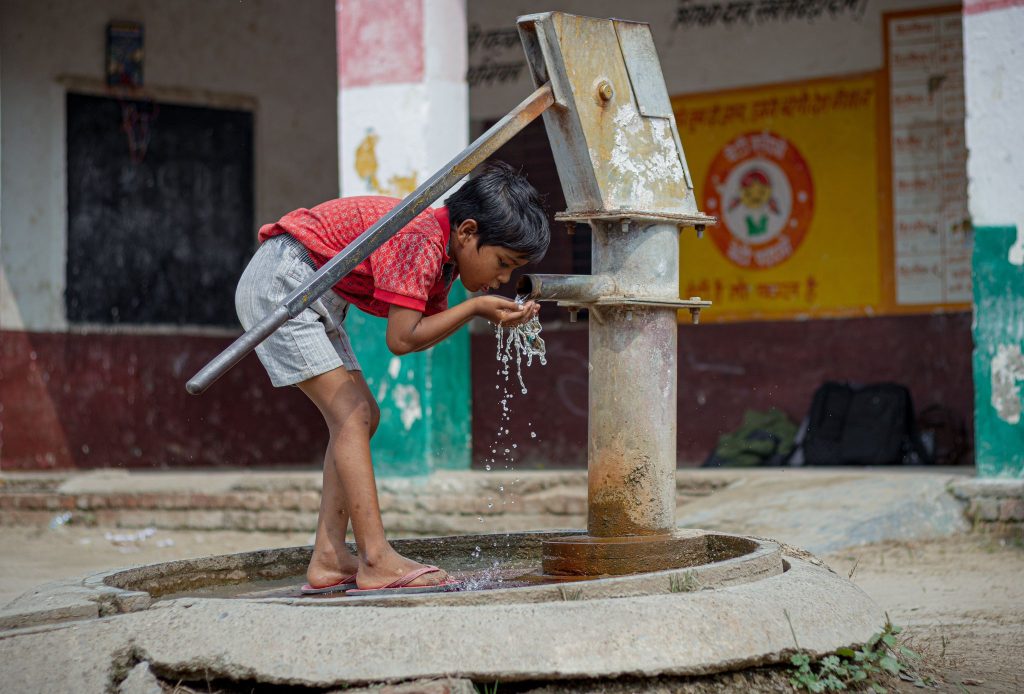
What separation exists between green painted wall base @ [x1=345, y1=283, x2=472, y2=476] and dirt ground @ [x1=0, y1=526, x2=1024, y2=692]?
2.23 ft

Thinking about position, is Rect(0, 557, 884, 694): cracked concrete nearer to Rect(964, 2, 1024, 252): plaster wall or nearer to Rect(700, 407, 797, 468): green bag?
Rect(964, 2, 1024, 252): plaster wall

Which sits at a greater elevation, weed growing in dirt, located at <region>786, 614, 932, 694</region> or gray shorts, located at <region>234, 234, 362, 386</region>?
gray shorts, located at <region>234, 234, 362, 386</region>

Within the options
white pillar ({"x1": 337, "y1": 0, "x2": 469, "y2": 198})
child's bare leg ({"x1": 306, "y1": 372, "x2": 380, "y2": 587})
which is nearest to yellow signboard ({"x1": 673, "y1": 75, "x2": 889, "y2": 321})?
white pillar ({"x1": 337, "y1": 0, "x2": 469, "y2": 198})

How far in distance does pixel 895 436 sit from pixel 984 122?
7.95 ft

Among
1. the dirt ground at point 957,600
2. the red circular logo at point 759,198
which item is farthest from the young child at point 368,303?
the red circular logo at point 759,198

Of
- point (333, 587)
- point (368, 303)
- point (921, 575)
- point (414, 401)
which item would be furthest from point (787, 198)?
point (333, 587)

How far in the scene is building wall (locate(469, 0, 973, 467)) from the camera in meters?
7.96

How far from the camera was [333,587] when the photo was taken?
128 inches

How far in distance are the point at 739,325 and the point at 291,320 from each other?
5668 mm

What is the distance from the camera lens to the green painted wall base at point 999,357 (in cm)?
580

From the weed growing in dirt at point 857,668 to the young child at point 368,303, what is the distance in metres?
0.90

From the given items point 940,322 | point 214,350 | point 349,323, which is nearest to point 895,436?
point 940,322

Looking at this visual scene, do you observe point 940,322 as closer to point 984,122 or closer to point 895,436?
point 895,436

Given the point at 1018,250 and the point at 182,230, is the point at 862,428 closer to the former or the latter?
the point at 1018,250
